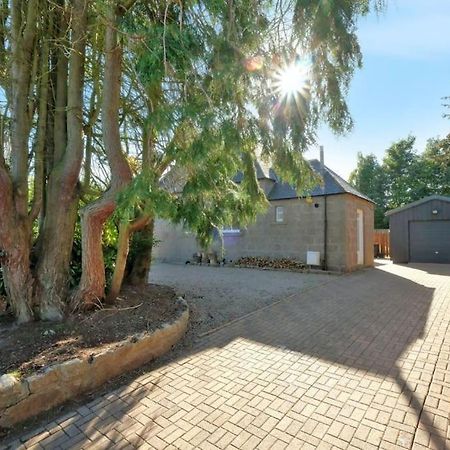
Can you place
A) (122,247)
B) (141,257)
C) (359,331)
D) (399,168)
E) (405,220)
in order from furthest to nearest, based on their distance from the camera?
(399,168)
(405,220)
(141,257)
(359,331)
(122,247)

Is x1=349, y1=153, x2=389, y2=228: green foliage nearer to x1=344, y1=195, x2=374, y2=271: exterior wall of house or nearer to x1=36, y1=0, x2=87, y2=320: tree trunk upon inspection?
x1=344, y1=195, x2=374, y2=271: exterior wall of house

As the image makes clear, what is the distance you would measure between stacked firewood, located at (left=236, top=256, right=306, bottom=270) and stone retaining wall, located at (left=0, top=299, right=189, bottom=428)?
8.42 meters

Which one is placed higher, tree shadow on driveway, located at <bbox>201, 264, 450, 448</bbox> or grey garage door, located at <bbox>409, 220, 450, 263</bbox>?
grey garage door, located at <bbox>409, 220, 450, 263</bbox>

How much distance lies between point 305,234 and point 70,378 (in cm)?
996

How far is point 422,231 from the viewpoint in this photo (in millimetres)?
14367

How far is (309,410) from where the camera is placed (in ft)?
8.82

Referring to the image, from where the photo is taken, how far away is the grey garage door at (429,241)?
13.9 m

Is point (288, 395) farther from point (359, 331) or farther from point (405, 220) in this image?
point (405, 220)

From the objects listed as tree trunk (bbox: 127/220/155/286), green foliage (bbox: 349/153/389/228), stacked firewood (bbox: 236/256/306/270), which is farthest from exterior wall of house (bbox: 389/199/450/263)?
tree trunk (bbox: 127/220/155/286)

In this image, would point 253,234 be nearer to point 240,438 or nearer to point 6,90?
point 6,90

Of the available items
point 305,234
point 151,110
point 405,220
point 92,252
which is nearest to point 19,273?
point 92,252

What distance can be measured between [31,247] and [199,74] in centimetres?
337

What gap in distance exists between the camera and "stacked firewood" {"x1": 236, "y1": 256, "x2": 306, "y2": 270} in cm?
1161

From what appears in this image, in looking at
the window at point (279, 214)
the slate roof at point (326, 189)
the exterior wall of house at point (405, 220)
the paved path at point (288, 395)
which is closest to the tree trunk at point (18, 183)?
the paved path at point (288, 395)
